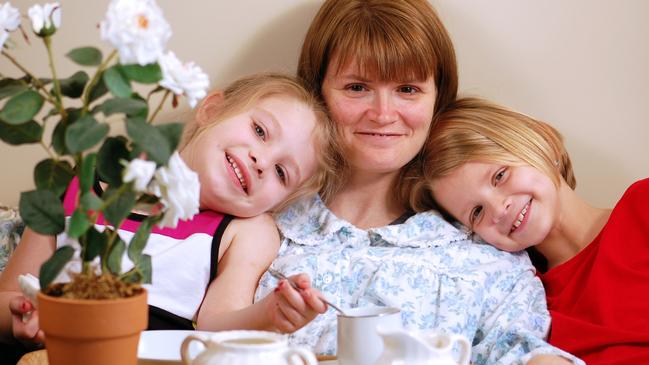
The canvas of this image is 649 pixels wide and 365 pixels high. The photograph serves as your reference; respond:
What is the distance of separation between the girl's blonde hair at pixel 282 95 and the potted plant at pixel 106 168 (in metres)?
0.80

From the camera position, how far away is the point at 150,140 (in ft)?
2.85

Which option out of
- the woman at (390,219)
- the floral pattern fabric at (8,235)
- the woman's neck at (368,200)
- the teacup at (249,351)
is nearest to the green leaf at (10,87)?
the teacup at (249,351)

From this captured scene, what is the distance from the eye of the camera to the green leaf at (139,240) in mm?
938

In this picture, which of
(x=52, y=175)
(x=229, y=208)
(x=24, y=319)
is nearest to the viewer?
(x=52, y=175)

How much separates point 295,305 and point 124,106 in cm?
50

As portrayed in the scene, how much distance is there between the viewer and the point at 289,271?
65.5 inches

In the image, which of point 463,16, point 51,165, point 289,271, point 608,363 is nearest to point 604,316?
point 608,363

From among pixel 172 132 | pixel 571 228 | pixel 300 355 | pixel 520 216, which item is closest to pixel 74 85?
pixel 172 132

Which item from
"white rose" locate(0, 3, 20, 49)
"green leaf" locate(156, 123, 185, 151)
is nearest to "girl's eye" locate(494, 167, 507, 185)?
"green leaf" locate(156, 123, 185, 151)

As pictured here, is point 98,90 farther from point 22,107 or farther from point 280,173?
point 280,173

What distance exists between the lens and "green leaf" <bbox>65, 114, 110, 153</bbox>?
86 centimetres

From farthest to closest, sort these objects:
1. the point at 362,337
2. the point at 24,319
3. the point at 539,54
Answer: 1. the point at 539,54
2. the point at 24,319
3. the point at 362,337

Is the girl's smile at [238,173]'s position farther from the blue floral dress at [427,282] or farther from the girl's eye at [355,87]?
the girl's eye at [355,87]

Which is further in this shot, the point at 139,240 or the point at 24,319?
the point at 24,319
